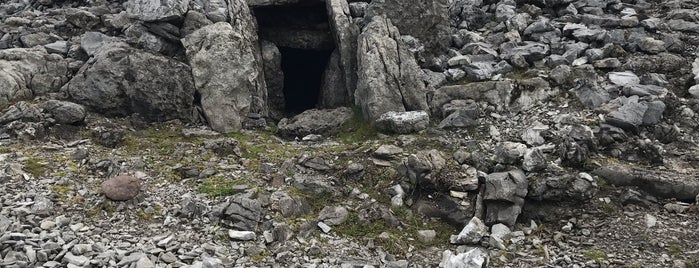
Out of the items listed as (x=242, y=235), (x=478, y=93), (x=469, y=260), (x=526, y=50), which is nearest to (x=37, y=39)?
(x=242, y=235)

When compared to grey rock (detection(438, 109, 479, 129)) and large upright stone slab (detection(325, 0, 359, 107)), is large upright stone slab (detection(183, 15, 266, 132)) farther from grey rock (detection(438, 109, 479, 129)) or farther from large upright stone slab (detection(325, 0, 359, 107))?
grey rock (detection(438, 109, 479, 129))

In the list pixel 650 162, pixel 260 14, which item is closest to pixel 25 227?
pixel 260 14

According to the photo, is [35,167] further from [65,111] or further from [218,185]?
[218,185]

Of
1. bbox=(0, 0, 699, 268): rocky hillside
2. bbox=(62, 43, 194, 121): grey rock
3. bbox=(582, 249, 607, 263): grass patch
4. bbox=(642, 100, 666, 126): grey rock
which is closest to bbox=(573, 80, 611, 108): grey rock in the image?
bbox=(0, 0, 699, 268): rocky hillside

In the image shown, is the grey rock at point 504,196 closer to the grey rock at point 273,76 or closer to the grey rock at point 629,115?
the grey rock at point 629,115

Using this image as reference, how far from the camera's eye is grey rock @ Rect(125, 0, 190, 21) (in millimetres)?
16094

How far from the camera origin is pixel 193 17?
16.5 m

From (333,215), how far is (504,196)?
12.0 ft

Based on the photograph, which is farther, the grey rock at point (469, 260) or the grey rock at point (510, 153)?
the grey rock at point (510, 153)

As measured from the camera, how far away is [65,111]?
44.6ft

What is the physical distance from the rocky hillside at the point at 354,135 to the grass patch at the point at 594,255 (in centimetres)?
4

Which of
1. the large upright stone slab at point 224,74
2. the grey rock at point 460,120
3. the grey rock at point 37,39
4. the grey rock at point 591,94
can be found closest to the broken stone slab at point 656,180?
the grey rock at point 591,94

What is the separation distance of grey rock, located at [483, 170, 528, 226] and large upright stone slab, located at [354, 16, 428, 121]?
15.7 feet

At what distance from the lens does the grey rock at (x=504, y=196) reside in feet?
35.1
